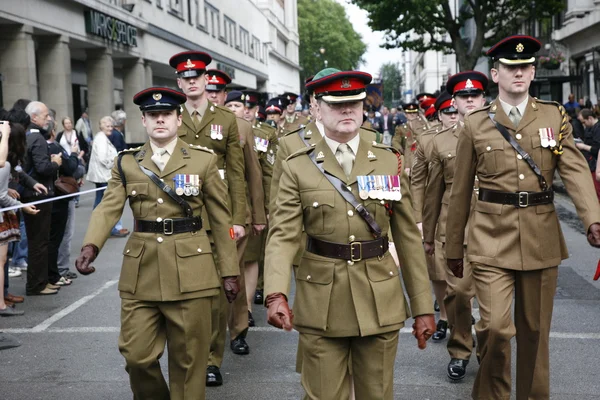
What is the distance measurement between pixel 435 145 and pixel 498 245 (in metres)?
1.95

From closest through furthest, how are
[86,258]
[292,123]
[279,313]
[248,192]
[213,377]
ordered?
[279,313] < [86,258] < [213,377] < [248,192] < [292,123]

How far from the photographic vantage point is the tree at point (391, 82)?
485 feet

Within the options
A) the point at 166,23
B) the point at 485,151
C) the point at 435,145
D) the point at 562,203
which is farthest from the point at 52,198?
the point at 166,23

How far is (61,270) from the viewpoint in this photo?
1100cm

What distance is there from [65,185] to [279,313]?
7.29m

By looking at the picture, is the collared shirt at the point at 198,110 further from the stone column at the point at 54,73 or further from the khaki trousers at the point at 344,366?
the stone column at the point at 54,73

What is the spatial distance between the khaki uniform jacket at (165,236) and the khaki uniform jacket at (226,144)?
4.64 ft

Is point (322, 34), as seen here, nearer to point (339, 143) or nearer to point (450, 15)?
point (450, 15)

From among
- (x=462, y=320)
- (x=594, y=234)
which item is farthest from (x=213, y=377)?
(x=594, y=234)

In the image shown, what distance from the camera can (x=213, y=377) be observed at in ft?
21.0

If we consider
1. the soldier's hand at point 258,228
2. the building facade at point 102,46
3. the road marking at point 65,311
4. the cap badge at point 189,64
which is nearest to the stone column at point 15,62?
the building facade at point 102,46

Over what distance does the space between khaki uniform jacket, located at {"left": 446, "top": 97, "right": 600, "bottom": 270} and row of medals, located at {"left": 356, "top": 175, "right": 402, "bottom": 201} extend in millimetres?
1229

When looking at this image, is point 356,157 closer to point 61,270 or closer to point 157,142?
point 157,142

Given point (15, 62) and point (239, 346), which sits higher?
point (15, 62)
